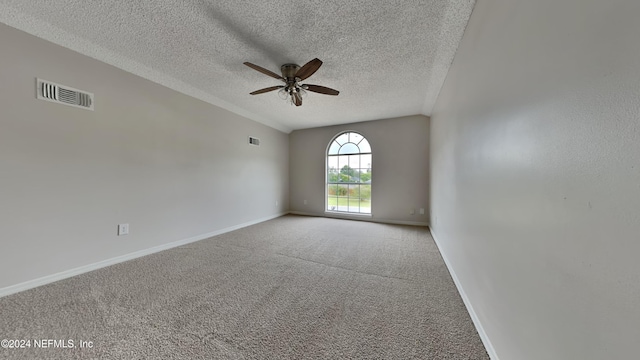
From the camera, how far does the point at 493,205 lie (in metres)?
1.14

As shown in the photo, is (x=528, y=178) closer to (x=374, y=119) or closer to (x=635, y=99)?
(x=635, y=99)

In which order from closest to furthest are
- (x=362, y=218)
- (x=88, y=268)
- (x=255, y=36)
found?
(x=255, y=36) → (x=88, y=268) → (x=362, y=218)

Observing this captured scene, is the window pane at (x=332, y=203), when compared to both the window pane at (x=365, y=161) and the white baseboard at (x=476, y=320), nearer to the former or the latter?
the window pane at (x=365, y=161)

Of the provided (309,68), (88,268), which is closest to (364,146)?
(309,68)

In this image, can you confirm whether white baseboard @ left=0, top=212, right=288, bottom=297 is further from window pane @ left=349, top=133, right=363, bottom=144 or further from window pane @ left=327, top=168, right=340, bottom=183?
window pane @ left=349, top=133, right=363, bottom=144

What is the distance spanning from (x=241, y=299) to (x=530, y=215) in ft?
6.28

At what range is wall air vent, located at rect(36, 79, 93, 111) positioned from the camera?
1812 mm

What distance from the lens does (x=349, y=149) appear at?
191 inches

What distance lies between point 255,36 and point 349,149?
3335 mm

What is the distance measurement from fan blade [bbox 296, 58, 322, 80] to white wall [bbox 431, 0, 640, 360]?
4.04 ft

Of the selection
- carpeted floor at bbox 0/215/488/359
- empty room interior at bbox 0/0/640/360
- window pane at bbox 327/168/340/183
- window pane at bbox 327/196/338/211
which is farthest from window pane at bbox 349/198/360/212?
carpeted floor at bbox 0/215/488/359

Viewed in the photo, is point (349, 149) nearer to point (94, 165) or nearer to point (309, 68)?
point (309, 68)

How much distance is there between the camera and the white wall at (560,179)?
476 millimetres

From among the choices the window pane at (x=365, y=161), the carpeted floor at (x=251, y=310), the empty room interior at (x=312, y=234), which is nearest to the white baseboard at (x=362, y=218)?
the empty room interior at (x=312, y=234)
